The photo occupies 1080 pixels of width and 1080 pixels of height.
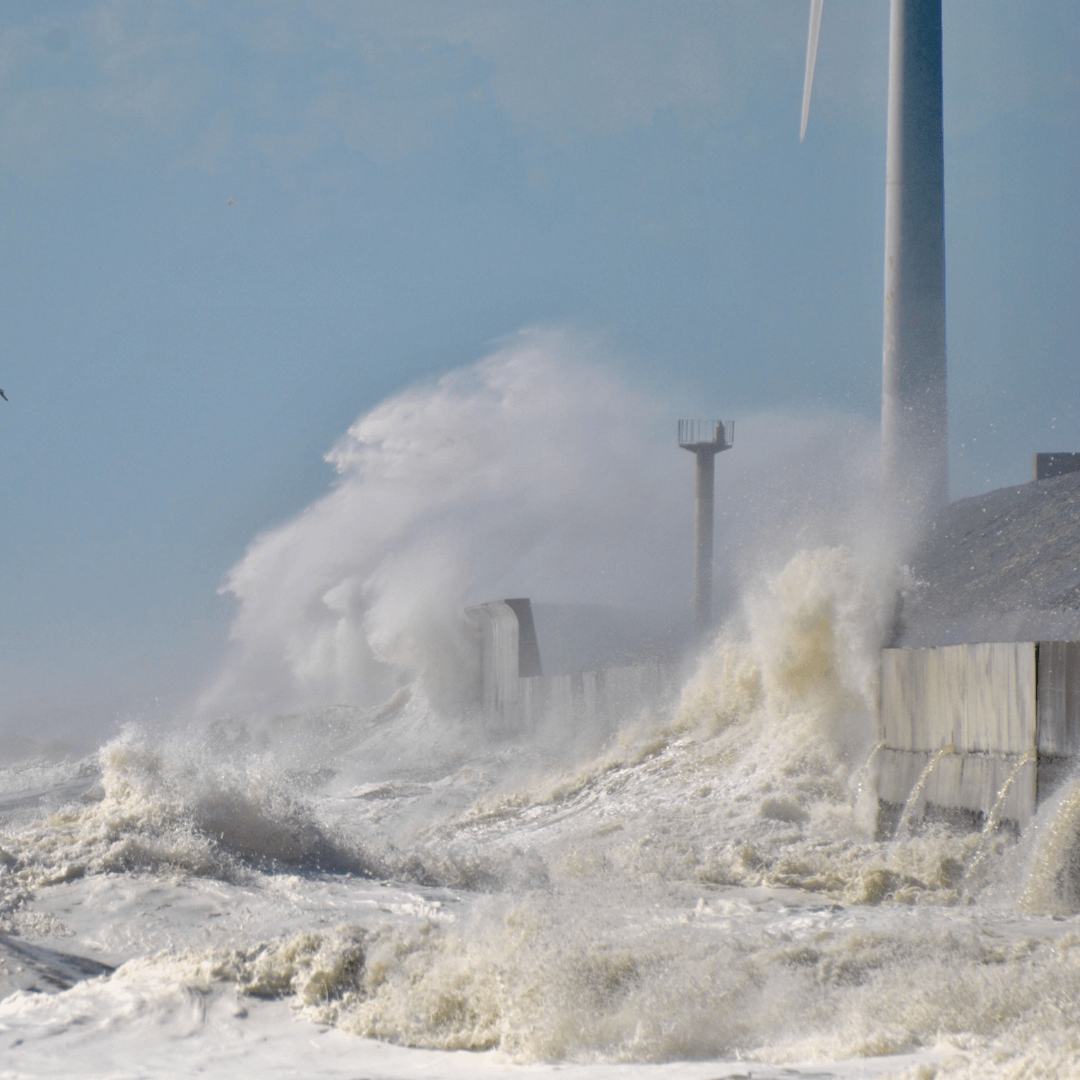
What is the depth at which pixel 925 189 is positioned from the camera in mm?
22781

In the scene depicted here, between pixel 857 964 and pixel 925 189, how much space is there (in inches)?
824

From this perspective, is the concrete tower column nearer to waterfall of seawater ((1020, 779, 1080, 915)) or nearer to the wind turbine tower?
the wind turbine tower

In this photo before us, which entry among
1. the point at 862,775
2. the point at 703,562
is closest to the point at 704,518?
→ the point at 703,562

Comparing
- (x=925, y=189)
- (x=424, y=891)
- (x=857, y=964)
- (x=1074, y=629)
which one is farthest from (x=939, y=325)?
(x=857, y=964)

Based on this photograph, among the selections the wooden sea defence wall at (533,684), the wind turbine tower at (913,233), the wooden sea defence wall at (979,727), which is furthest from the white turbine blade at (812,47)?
the wooden sea defence wall at (979,727)

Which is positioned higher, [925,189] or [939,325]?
[925,189]

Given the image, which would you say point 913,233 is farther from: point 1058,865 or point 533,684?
point 1058,865

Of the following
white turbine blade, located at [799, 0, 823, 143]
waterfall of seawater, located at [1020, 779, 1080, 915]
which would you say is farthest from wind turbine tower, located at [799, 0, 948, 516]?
waterfall of seawater, located at [1020, 779, 1080, 915]

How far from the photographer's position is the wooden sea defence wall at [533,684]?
16375 millimetres

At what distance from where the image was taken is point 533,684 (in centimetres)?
2112

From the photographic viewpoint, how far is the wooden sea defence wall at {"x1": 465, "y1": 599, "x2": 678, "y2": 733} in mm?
16375

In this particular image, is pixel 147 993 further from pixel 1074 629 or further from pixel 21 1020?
pixel 1074 629

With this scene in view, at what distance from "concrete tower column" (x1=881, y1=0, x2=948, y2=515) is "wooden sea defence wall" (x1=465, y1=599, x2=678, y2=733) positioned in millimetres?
8113

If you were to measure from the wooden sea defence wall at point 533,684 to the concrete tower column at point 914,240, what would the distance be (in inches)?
319
